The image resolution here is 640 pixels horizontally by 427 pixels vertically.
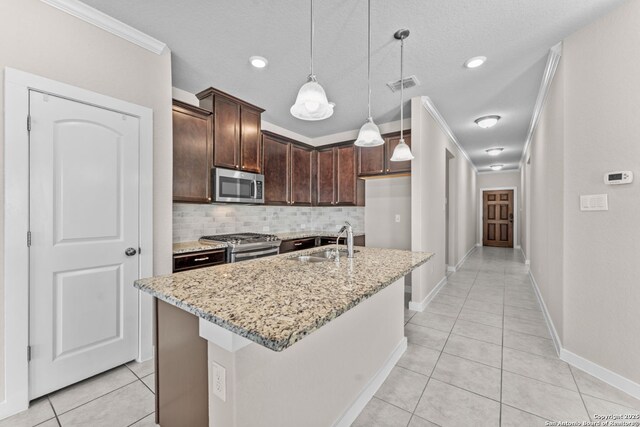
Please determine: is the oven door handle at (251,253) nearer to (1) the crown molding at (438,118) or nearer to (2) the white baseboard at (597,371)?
(1) the crown molding at (438,118)

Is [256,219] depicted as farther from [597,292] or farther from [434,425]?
[597,292]

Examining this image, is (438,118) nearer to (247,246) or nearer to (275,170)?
(275,170)

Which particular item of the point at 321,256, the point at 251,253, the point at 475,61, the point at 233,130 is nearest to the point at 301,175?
the point at 233,130

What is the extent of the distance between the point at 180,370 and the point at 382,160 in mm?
3456

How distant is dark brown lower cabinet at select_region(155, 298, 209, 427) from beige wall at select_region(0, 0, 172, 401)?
1.12 meters

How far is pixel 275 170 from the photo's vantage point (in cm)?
396

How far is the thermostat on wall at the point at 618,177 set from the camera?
5.79 feet

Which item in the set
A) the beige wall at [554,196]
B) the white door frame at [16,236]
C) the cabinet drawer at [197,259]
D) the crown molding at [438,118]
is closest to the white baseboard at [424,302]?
the beige wall at [554,196]

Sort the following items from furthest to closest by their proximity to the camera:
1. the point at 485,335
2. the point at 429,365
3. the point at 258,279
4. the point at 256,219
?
the point at 256,219 < the point at 485,335 < the point at 429,365 < the point at 258,279

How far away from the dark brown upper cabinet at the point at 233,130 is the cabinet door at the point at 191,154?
97 millimetres

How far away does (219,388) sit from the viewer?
945 mm

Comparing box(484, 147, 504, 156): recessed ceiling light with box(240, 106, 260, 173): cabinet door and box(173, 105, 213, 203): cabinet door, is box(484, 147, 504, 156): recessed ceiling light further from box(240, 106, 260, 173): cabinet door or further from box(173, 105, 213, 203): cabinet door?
box(173, 105, 213, 203): cabinet door

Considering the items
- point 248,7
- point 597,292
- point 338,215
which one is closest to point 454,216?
point 338,215

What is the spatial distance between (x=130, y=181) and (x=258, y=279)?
153cm
